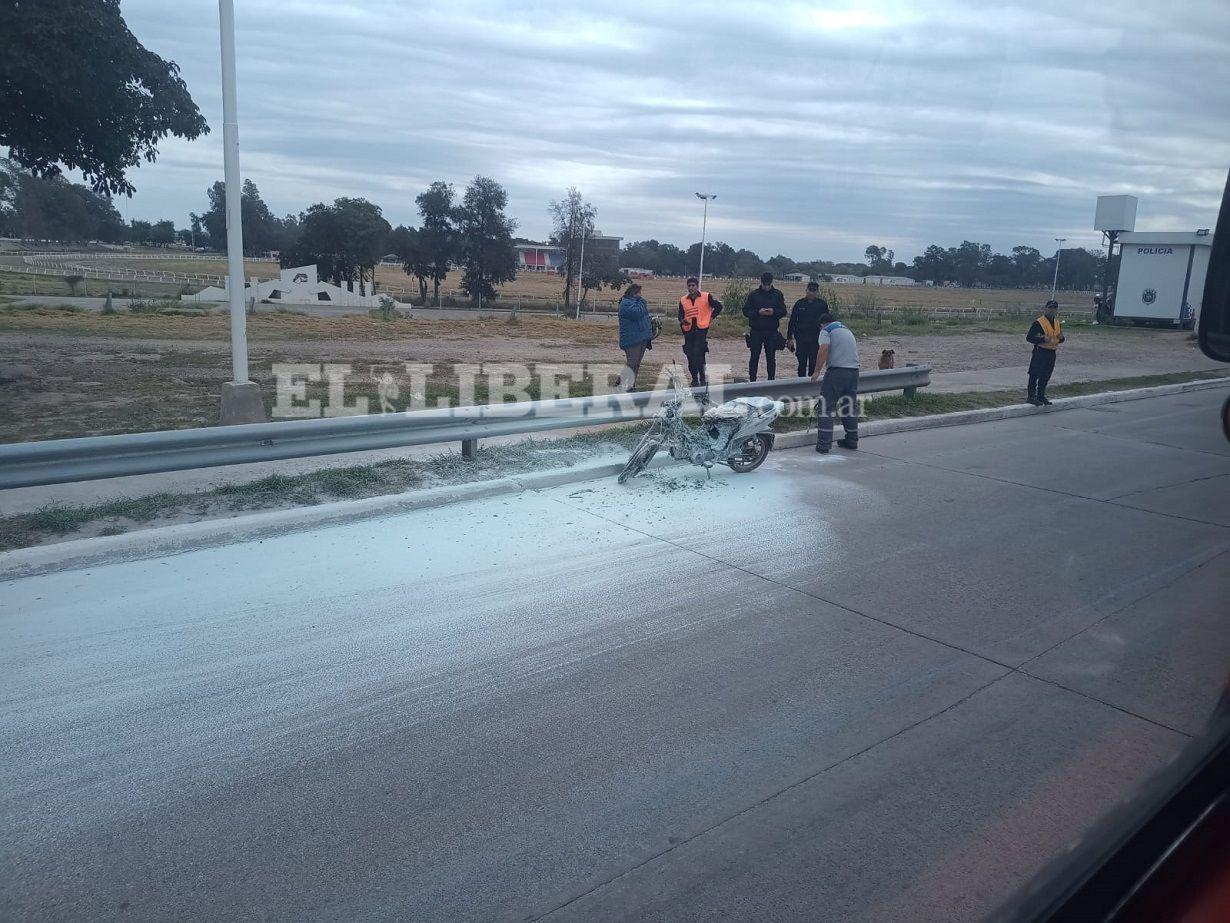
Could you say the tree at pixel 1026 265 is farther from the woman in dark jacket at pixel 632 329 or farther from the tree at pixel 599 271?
the woman in dark jacket at pixel 632 329

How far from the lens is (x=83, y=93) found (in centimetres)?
1343

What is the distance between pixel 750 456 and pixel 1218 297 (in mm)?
7769

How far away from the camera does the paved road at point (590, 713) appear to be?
3486mm

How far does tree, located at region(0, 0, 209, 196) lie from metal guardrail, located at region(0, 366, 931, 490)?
702 centimetres

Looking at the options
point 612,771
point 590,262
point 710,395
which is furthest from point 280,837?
point 590,262

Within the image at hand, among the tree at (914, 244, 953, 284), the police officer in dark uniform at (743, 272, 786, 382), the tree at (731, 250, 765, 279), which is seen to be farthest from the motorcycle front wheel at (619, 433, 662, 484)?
the tree at (914, 244, 953, 284)

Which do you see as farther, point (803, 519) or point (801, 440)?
point (801, 440)

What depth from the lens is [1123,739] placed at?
4629mm

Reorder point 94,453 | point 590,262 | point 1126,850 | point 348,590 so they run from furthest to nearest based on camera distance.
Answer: point 590,262 → point 94,453 → point 348,590 → point 1126,850

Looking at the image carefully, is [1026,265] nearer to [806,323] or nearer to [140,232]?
[806,323]

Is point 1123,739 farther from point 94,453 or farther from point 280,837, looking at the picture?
point 94,453

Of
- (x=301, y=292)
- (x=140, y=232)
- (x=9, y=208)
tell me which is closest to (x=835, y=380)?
(x=301, y=292)

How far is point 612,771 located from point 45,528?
5098 millimetres

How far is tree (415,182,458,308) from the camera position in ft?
192
